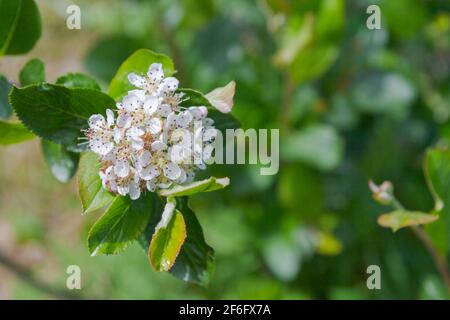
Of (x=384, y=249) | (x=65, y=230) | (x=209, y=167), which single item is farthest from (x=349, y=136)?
(x=65, y=230)

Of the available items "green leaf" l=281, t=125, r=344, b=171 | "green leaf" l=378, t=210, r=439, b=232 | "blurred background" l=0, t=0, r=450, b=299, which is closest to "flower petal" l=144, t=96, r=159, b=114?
"green leaf" l=378, t=210, r=439, b=232

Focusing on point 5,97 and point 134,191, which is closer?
point 134,191

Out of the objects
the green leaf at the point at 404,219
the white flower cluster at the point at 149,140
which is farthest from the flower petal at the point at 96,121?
the green leaf at the point at 404,219

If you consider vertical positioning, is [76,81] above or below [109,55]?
below

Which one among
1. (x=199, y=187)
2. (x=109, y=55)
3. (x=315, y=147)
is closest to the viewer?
(x=199, y=187)

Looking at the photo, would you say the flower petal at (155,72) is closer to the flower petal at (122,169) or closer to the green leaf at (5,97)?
the flower petal at (122,169)

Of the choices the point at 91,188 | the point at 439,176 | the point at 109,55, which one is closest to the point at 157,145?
the point at 91,188

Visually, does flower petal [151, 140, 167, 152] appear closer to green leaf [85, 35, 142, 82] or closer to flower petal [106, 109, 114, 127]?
flower petal [106, 109, 114, 127]

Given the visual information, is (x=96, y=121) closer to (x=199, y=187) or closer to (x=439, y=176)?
(x=199, y=187)
